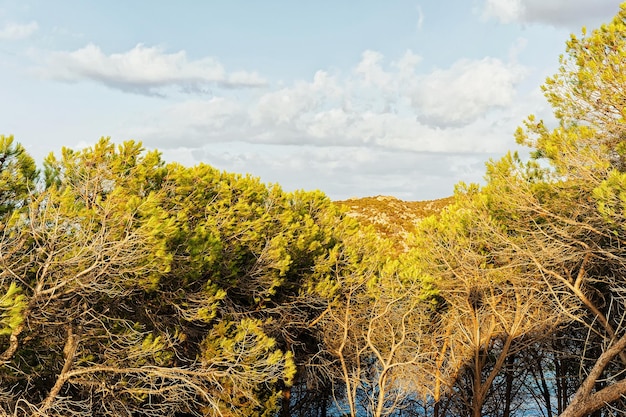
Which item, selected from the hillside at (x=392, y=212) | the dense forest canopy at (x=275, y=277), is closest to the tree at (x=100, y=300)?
the dense forest canopy at (x=275, y=277)

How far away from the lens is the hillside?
37500 millimetres

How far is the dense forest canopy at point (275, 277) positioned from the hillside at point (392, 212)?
71.8ft

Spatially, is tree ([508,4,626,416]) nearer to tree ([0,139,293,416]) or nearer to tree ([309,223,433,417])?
tree ([309,223,433,417])

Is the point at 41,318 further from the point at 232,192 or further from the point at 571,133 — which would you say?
the point at 571,133

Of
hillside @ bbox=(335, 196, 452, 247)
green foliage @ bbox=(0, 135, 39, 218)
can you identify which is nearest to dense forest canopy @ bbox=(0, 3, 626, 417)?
green foliage @ bbox=(0, 135, 39, 218)

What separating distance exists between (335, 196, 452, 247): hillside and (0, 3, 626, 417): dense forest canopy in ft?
71.8

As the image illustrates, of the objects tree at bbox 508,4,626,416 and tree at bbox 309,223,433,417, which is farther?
tree at bbox 309,223,433,417

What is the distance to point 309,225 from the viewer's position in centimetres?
1218

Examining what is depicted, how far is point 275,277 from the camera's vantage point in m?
10.9

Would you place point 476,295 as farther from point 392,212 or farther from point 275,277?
point 392,212

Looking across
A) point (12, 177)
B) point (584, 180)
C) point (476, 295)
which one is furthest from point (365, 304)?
point (12, 177)

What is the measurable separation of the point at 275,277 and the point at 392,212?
103 feet

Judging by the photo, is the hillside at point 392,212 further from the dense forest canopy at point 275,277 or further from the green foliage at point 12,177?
the green foliage at point 12,177

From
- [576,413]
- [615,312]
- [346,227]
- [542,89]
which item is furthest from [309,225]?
[615,312]
